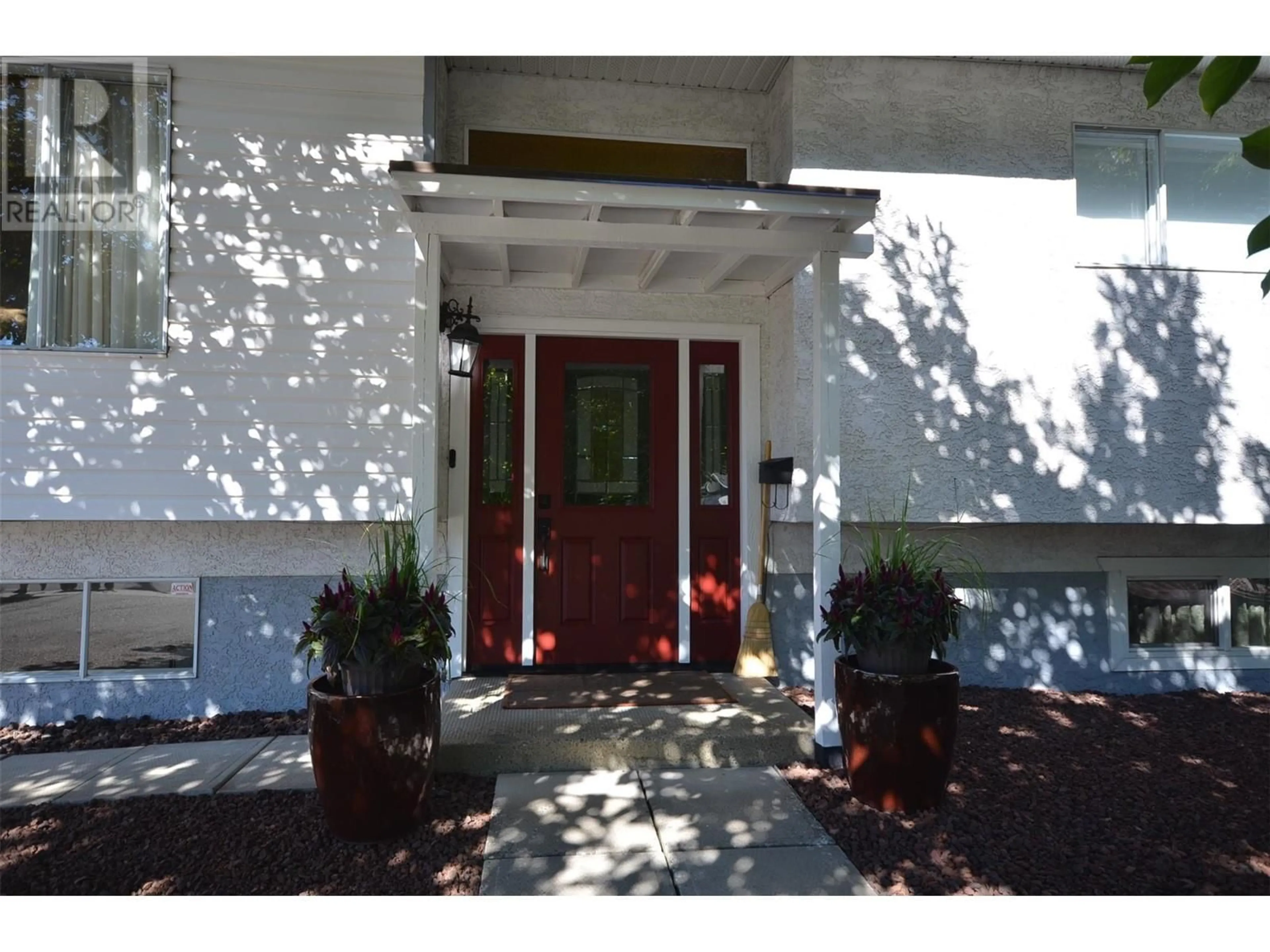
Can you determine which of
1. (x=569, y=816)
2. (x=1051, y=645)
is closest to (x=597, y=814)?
(x=569, y=816)

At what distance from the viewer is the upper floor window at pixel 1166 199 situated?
4980 millimetres

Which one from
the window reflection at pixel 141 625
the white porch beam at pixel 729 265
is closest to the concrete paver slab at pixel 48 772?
the window reflection at pixel 141 625

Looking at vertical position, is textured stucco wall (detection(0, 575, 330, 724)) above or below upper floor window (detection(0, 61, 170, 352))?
below

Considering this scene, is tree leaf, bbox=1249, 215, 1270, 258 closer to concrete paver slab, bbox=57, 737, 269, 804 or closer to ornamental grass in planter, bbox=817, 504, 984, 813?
ornamental grass in planter, bbox=817, 504, 984, 813

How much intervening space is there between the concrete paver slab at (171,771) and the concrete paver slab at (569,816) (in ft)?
4.51

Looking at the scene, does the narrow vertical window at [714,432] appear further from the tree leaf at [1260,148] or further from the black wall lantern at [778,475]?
the tree leaf at [1260,148]

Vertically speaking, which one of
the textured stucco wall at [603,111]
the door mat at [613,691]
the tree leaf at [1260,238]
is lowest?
the door mat at [613,691]

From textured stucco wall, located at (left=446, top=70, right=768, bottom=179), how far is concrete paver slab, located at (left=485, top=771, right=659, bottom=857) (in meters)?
3.89

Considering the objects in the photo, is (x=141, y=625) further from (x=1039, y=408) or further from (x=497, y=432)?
(x=1039, y=408)

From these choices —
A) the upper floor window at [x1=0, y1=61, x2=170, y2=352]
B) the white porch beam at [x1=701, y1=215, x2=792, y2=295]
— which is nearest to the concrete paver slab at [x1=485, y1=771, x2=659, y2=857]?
the white porch beam at [x1=701, y1=215, x2=792, y2=295]

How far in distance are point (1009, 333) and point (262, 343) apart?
456 cm

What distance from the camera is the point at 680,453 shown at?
5141 millimetres

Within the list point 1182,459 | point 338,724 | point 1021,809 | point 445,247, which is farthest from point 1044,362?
point 338,724

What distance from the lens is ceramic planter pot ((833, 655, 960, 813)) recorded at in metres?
3.15
